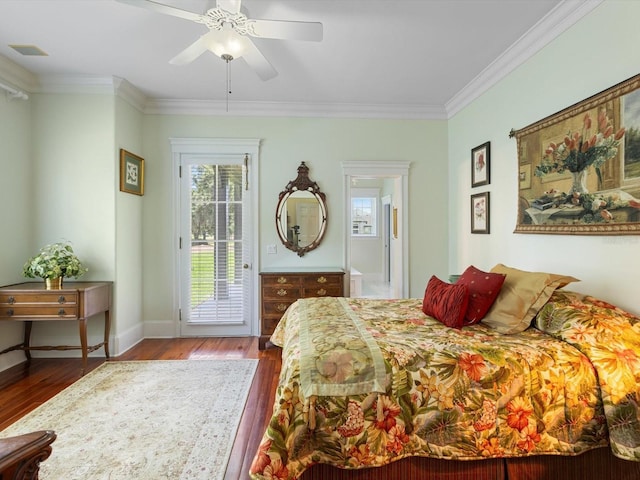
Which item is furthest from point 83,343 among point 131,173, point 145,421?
point 131,173

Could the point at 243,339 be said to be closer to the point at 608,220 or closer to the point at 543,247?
the point at 543,247

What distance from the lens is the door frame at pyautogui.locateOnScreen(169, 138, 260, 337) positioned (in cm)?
420

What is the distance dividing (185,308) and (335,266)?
192cm

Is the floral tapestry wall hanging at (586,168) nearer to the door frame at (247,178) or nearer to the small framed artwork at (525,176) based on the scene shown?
the small framed artwork at (525,176)

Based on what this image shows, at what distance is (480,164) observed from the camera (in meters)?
3.58

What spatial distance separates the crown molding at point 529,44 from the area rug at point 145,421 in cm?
355

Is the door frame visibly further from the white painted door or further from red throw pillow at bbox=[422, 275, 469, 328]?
red throw pillow at bbox=[422, 275, 469, 328]

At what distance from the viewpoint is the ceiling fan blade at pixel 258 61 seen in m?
2.35

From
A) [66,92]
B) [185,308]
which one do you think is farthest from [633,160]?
[66,92]

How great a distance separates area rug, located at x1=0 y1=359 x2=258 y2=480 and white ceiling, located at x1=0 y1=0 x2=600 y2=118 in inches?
107

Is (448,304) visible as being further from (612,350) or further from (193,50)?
(193,50)

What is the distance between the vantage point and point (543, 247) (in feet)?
8.71

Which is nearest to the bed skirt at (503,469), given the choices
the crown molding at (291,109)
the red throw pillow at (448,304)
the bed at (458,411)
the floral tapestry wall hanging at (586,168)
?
the bed at (458,411)

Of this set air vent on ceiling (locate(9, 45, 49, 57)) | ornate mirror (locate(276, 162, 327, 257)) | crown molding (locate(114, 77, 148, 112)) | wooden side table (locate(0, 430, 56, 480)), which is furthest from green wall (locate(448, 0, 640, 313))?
air vent on ceiling (locate(9, 45, 49, 57))
